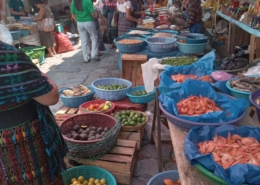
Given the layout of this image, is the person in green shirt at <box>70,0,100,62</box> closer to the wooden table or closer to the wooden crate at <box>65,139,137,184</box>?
the wooden crate at <box>65,139,137,184</box>

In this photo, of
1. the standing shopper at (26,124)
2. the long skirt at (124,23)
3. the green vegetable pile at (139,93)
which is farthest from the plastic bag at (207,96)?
the long skirt at (124,23)

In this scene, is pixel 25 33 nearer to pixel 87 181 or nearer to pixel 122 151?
pixel 122 151

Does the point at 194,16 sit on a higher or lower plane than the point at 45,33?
higher

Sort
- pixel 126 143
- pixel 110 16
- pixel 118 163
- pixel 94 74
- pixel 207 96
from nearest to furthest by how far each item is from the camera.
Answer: pixel 207 96 → pixel 118 163 → pixel 126 143 → pixel 94 74 → pixel 110 16

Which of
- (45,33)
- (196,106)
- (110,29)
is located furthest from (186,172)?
(110,29)

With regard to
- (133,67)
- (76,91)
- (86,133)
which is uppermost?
(133,67)

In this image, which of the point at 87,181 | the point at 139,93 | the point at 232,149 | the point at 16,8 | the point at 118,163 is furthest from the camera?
the point at 16,8

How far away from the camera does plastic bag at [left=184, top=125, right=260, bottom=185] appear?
42.8 inches

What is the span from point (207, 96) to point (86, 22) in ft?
16.6

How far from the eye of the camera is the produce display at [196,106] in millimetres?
1774

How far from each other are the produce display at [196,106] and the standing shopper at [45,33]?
5993mm

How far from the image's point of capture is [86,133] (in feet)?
9.26

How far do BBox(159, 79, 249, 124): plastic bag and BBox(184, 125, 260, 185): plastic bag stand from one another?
0.14 metres

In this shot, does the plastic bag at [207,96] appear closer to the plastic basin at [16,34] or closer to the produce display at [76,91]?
the produce display at [76,91]
